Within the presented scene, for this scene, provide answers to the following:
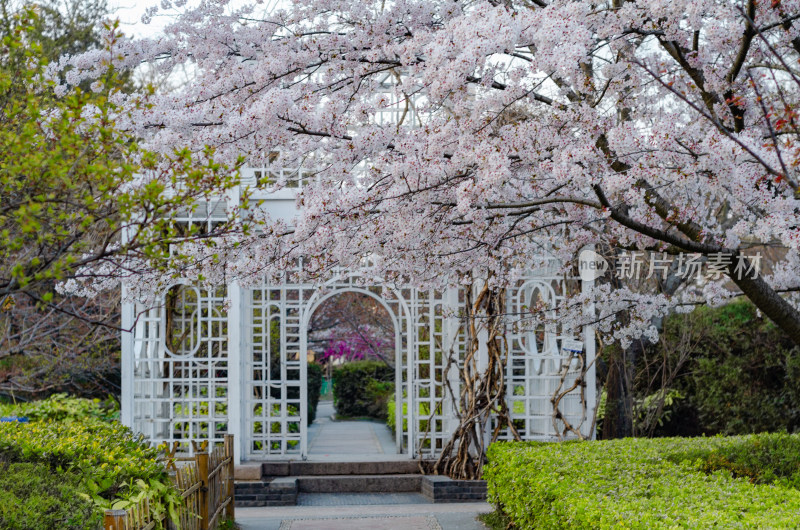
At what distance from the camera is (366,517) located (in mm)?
8227

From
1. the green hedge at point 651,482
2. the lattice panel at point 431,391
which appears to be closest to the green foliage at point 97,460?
the green hedge at point 651,482

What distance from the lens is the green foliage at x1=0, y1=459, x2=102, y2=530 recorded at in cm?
352

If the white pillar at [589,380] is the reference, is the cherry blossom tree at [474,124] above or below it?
above

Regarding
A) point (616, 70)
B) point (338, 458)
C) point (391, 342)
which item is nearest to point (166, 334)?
point (338, 458)

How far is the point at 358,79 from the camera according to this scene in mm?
5375

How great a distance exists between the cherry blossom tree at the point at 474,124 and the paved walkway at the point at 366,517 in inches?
111

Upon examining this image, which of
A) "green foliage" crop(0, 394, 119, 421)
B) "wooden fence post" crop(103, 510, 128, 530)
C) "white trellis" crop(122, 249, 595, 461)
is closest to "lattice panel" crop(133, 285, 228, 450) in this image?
"white trellis" crop(122, 249, 595, 461)

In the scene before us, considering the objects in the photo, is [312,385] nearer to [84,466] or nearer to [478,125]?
[84,466]

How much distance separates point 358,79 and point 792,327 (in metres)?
3.03

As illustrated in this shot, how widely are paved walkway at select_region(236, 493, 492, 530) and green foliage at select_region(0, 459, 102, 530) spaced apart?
11.6ft

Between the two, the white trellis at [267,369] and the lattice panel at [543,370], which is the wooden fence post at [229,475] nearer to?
the white trellis at [267,369]

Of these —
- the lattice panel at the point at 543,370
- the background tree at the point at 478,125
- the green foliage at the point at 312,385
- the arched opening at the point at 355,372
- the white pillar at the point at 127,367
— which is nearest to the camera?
the background tree at the point at 478,125

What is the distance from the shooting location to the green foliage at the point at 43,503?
3519 mm

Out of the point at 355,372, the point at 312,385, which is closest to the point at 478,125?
the point at 312,385
